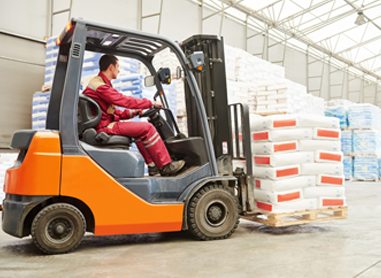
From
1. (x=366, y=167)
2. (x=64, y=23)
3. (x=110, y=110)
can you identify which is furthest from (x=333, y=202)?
(x=366, y=167)

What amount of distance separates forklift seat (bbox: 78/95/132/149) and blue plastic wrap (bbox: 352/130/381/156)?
10.7 meters

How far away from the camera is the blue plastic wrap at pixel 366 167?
1264 cm

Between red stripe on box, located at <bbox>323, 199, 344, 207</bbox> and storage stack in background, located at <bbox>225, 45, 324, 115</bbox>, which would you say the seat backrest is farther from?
storage stack in background, located at <bbox>225, 45, 324, 115</bbox>

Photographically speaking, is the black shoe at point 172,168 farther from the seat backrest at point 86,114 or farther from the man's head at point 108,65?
the man's head at point 108,65

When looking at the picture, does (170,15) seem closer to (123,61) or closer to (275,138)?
(123,61)

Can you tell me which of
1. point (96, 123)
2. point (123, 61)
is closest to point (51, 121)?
point (96, 123)

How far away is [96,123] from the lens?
11.4ft

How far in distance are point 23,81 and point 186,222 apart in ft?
20.3

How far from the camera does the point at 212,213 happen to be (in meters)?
3.78

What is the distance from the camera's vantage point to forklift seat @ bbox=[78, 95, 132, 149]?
11.3ft

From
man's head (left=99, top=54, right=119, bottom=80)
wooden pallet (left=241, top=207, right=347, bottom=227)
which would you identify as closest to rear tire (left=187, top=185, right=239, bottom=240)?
wooden pallet (left=241, top=207, right=347, bottom=227)

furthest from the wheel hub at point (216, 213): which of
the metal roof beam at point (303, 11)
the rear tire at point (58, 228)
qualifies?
the metal roof beam at point (303, 11)

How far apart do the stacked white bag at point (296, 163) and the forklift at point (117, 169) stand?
20cm

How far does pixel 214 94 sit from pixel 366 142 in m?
9.73
